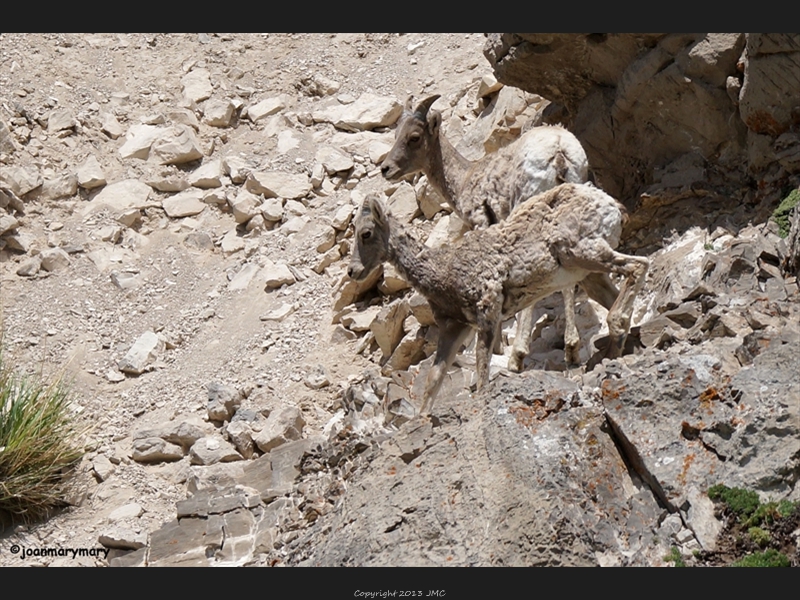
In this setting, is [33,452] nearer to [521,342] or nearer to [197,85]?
[521,342]

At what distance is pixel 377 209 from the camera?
1120 centimetres

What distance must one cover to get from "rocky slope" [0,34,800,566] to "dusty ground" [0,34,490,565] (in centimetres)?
5

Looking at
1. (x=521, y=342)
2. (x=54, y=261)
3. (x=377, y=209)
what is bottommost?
(x=54, y=261)

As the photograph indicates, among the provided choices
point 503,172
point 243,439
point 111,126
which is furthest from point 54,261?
point 503,172

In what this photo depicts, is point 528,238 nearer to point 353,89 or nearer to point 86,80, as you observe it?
point 353,89

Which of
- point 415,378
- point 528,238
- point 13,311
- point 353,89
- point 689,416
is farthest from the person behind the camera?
point 353,89

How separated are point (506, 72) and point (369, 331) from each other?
3.59 m

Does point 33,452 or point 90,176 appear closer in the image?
point 33,452

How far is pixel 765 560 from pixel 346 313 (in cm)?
820

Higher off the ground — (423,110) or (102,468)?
(423,110)

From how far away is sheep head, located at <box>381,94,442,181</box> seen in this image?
44.1 feet

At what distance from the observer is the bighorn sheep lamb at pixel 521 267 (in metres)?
10.3

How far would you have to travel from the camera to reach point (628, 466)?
8.53m

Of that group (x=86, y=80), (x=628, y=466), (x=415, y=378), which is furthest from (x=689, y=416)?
(x=86, y=80)
